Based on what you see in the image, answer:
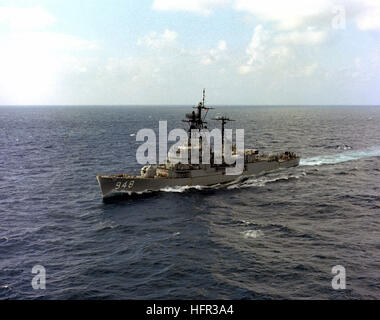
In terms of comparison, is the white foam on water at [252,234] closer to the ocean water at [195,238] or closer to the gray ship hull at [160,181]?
the ocean water at [195,238]

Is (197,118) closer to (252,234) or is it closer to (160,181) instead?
(160,181)

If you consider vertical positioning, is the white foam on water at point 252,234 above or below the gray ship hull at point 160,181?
below

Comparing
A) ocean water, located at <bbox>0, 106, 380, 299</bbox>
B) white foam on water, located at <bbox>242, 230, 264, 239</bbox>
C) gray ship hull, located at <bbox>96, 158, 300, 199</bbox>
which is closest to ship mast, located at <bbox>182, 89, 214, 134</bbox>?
gray ship hull, located at <bbox>96, 158, 300, 199</bbox>

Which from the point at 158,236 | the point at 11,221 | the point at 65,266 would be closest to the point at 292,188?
the point at 158,236

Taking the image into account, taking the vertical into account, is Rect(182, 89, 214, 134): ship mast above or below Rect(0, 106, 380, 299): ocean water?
above

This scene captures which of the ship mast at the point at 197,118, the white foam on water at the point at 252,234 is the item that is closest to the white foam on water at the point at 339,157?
the ship mast at the point at 197,118

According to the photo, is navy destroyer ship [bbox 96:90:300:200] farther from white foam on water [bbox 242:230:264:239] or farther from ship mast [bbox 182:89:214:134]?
white foam on water [bbox 242:230:264:239]
